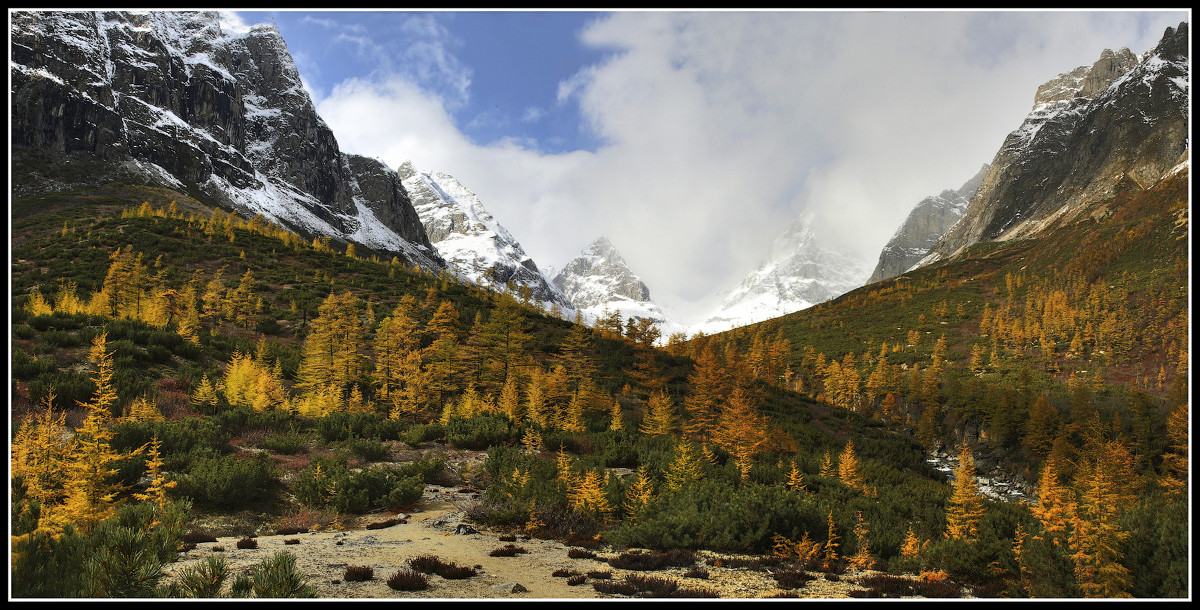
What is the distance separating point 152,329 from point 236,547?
23.6m

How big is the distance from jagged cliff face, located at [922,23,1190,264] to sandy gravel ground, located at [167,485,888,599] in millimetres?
154583

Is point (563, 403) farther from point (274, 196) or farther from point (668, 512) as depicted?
point (274, 196)

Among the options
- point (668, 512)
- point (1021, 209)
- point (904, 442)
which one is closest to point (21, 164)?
point (668, 512)

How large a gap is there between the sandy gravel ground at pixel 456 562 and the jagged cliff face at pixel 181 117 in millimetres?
105927

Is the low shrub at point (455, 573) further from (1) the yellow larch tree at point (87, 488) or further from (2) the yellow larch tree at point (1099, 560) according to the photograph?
(2) the yellow larch tree at point (1099, 560)

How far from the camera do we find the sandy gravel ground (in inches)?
253

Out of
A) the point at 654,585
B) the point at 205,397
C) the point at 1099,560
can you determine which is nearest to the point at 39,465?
the point at 654,585

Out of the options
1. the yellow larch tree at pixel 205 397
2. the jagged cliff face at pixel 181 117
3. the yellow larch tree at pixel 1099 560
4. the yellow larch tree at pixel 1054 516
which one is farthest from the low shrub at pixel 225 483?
the jagged cliff face at pixel 181 117

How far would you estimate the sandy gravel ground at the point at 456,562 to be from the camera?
643cm

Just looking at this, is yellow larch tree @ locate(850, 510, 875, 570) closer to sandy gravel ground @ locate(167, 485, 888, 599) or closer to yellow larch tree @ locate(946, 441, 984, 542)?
sandy gravel ground @ locate(167, 485, 888, 599)

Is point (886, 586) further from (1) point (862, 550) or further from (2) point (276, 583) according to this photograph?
(2) point (276, 583)

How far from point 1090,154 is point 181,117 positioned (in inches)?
10460

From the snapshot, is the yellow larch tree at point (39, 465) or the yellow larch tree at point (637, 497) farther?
the yellow larch tree at point (637, 497)

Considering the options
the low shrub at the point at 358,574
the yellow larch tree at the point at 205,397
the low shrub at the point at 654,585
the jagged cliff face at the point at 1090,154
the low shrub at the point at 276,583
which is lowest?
the low shrub at the point at 654,585
